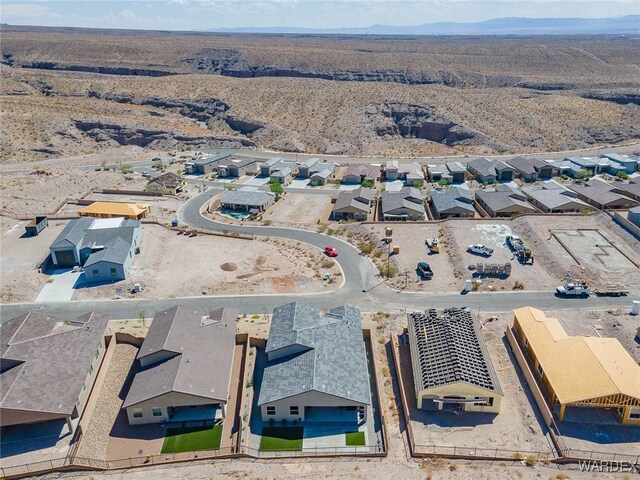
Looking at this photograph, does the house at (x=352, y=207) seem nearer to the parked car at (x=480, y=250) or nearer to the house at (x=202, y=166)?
the parked car at (x=480, y=250)

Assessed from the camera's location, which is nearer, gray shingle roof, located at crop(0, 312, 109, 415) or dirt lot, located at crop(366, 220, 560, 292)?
gray shingle roof, located at crop(0, 312, 109, 415)

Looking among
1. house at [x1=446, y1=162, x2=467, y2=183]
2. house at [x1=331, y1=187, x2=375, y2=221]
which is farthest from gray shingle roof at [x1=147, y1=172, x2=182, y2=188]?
house at [x1=446, y1=162, x2=467, y2=183]

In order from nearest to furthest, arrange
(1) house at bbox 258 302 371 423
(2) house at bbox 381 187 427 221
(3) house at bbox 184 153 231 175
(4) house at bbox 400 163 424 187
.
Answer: (1) house at bbox 258 302 371 423, (2) house at bbox 381 187 427 221, (4) house at bbox 400 163 424 187, (3) house at bbox 184 153 231 175

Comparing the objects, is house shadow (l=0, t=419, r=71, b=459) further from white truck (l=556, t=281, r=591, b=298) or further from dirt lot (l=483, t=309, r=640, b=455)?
white truck (l=556, t=281, r=591, b=298)

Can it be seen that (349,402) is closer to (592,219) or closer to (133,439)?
(133,439)

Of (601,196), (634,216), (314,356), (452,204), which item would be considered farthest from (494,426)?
(601,196)

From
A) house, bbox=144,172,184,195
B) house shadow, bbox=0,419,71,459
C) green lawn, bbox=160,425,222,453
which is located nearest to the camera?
house shadow, bbox=0,419,71,459
